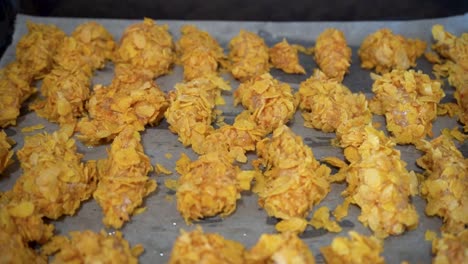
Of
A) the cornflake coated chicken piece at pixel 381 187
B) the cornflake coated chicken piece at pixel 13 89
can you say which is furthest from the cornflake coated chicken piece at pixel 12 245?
the cornflake coated chicken piece at pixel 381 187

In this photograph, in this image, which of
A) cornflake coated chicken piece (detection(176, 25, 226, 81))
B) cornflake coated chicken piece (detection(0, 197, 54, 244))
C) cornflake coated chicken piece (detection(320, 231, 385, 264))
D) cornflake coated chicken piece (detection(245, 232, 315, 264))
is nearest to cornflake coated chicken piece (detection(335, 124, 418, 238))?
cornflake coated chicken piece (detection(320, 231, 385, 264))

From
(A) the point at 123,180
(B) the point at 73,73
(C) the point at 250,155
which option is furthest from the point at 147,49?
(A) the point at 123,180

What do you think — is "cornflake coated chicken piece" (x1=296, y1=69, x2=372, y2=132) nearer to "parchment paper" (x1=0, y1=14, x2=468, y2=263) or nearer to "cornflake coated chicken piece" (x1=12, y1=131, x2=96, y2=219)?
"parchment paper" (x1=0, y1=14, x2=468, y2=263)

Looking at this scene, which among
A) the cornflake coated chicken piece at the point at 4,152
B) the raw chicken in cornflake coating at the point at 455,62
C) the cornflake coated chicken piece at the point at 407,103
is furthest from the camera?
the raw chicken in cornflake coating at the point at 455,62

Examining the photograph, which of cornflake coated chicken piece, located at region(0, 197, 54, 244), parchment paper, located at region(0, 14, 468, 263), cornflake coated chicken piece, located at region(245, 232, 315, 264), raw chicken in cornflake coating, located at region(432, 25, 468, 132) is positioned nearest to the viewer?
cornflake coated chicken piece, located at region(245, 232, 315, 264)

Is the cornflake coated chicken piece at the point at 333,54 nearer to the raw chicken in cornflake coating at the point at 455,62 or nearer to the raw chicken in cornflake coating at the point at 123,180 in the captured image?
the raw chicken in cornflake coating at the point at 455,62

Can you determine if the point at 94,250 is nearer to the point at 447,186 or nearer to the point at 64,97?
the point at 64,97

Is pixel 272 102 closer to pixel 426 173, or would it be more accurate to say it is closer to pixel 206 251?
pixel 426 173
